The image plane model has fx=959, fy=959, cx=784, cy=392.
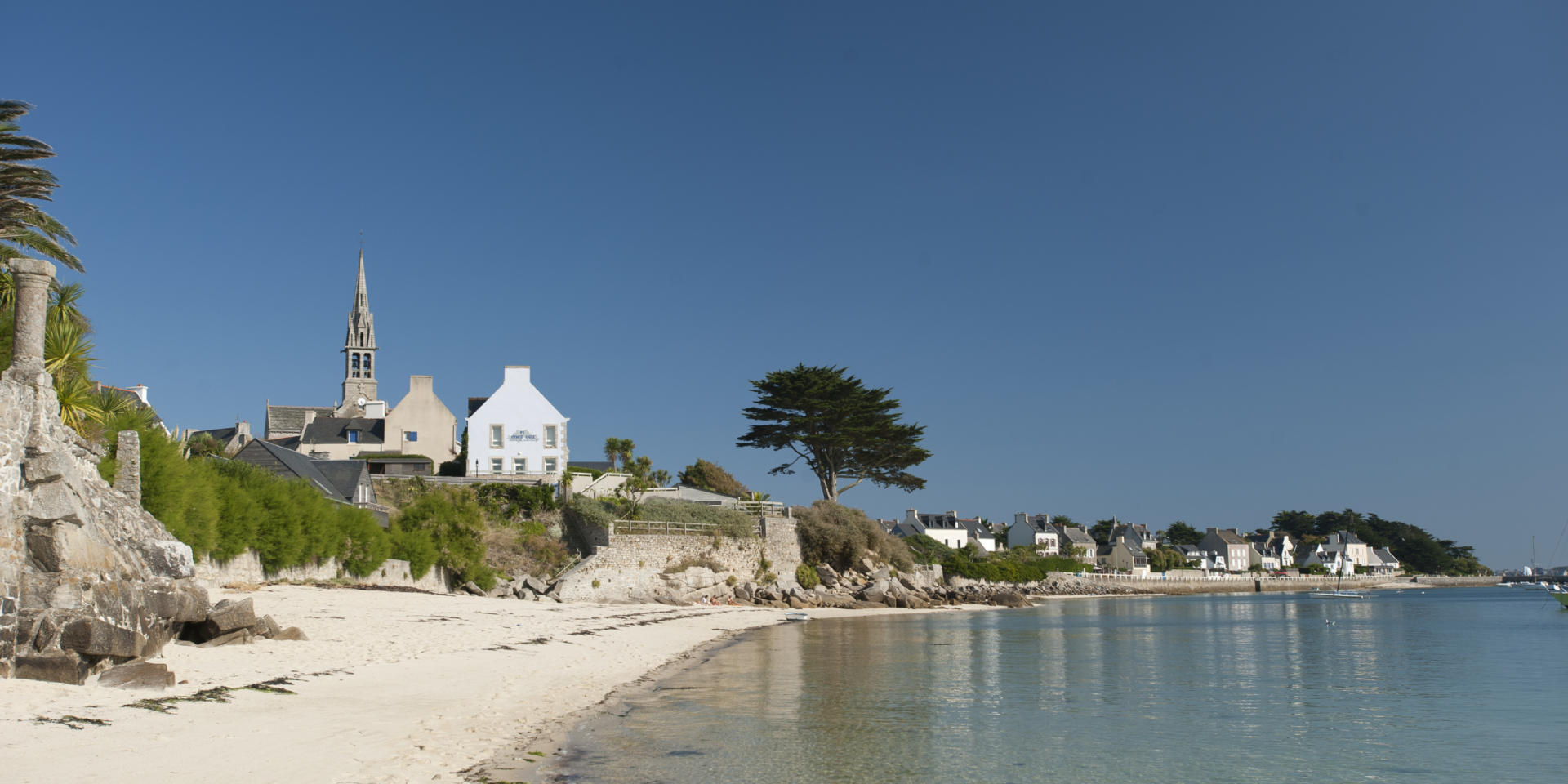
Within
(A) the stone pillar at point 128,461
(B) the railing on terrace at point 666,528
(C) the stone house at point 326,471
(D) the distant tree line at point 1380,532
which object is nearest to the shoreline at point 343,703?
(A) the stone pillar at point 128,461

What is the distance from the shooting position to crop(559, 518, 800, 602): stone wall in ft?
122

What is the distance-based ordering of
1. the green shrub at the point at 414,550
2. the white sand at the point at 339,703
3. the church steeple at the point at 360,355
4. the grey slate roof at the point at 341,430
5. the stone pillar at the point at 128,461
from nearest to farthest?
1. the white sand at the point at 339,703
2. the stone pillar at the point at 128,461
3. the green shrub at the point at 414,550
4. the grey slate roof at the point at 341,430
5. the church steeple at the point at 360,355

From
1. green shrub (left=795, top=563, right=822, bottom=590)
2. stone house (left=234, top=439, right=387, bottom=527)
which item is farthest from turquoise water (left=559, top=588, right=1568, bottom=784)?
green shrub (left=795, top=563, right=822, bottom=590)

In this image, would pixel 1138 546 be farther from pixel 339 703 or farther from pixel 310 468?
pixel 339 703

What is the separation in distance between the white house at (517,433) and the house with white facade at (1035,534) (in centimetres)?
6782

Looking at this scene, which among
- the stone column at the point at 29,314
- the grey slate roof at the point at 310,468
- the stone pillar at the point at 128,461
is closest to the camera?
the stone column at the point at 29,314

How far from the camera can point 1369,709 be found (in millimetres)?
16797

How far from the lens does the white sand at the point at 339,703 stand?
8.05m

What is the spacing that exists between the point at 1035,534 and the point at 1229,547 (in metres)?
34.2

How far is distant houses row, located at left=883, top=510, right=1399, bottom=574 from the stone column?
77.0 meters

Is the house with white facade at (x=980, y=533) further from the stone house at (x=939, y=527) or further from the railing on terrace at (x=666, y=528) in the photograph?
the railing on terrace at (x=666, y=528)

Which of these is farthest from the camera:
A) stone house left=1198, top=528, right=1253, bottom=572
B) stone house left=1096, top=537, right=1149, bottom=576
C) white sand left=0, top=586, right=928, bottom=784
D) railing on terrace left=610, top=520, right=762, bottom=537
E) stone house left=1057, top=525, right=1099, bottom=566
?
stone house left=1198, top=528, right=1253, bottom=572

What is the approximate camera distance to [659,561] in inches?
1590

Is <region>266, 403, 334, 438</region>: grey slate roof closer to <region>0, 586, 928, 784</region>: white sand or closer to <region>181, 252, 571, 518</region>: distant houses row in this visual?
<region>181, 252, 571, 518</region>: distant houses row
